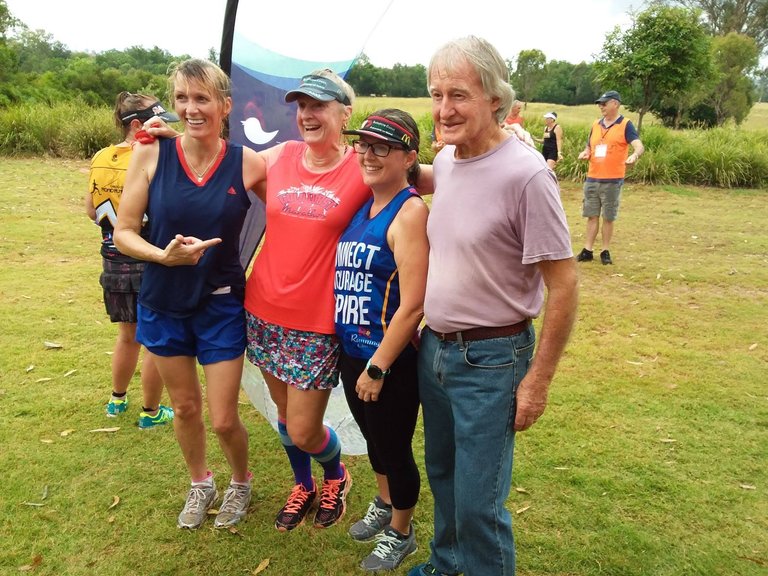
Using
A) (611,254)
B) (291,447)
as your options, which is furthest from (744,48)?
(291,447)

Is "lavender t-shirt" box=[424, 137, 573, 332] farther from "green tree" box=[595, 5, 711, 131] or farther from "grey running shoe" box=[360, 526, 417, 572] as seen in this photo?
"green tree" box=[595, 5, 711, 131]

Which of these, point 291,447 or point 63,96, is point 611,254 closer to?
point 291,447

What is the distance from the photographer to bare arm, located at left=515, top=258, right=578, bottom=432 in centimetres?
193

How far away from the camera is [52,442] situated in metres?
3.77

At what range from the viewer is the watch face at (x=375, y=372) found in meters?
2.34

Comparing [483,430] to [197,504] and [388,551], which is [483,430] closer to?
[388,551]

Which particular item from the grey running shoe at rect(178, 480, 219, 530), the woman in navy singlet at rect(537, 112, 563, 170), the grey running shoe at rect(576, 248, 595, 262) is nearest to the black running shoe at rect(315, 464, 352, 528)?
the grey running shoe at rect(178, 480, 219, 530)

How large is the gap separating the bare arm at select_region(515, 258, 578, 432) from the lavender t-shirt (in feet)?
0.20

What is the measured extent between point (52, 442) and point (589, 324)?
14.7 feet

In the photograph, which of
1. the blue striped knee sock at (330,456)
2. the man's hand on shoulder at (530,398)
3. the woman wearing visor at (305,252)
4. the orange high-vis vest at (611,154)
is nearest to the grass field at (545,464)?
the blue striped knee sock at (330,456)

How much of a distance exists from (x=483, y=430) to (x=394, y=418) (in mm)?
535

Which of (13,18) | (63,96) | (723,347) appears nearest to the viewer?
(723,347)

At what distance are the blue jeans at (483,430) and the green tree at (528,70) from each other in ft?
113

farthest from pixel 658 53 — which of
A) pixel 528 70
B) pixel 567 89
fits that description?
pixel 567 89
